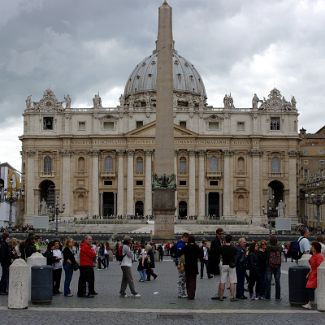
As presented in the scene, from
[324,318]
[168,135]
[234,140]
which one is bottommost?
[324,318]

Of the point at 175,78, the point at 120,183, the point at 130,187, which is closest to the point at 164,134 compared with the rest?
the point at 130,187

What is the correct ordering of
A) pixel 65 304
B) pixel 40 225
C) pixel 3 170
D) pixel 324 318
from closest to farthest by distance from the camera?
1. pixel 324 318
2. pixel 65 304
3. pixel 40 225
4. pixel 3 170

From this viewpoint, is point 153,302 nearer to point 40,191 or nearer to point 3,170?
point 40,191

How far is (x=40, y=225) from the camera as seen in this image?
5525cm

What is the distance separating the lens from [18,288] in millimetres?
13547

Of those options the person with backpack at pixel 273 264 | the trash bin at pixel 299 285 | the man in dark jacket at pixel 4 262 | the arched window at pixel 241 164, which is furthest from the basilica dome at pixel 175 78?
the trash bin at pixel 299 285

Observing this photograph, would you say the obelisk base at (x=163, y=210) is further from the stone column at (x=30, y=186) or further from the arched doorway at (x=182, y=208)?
the stone column at (x=30, y=186)

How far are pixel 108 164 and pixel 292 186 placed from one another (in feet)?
74.0

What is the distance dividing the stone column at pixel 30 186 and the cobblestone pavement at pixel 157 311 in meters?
73.9

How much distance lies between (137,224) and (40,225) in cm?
1928

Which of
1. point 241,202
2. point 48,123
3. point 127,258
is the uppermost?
point 48,123

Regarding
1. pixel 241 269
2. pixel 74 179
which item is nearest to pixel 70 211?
pixel 74 179

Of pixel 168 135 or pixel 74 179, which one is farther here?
pixel 74 179

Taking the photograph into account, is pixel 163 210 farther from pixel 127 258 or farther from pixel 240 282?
pixel 240 282
